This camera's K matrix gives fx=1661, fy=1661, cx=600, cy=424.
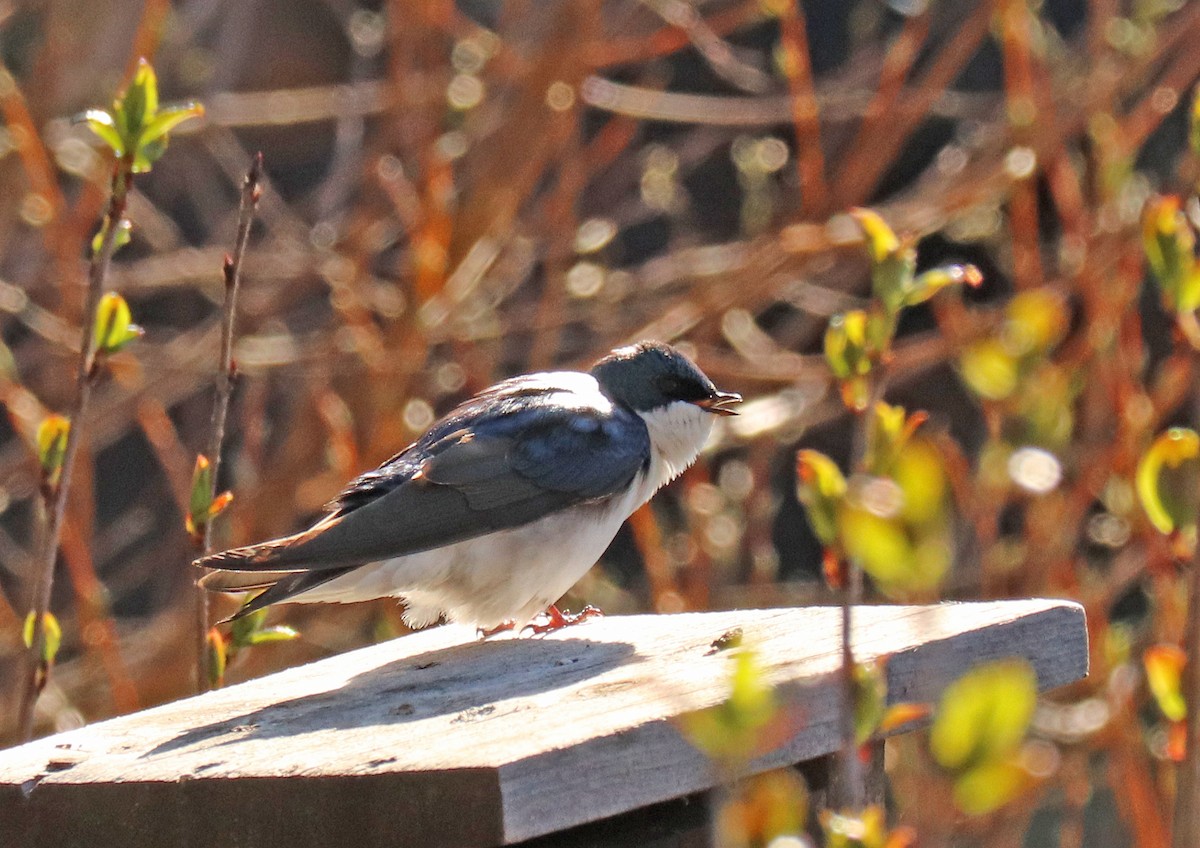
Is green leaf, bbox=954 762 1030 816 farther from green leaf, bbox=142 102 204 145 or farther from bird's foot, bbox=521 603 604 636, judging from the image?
bird's foot, bbox=521 603 604 636

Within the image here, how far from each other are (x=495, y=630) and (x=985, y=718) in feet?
6.09

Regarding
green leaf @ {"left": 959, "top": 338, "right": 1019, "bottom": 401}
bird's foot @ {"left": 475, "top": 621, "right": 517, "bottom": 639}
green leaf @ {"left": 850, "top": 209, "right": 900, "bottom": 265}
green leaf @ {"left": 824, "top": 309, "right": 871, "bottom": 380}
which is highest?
green leaf @ {"left": 850, "top": 209, "right": 900, "bottom": 265}

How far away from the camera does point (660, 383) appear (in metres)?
2.86

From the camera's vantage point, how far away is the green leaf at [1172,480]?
3.78 ft

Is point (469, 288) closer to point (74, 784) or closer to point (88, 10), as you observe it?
point (88, 10)

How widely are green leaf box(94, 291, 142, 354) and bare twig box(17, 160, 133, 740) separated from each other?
14mm

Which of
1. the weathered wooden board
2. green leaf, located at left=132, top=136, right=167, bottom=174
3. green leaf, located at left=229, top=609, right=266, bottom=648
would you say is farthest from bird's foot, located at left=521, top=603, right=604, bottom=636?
green leaf, located at left=132, top=136, right=167, bottom=174

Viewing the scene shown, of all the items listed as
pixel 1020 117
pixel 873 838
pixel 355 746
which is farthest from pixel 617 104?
pixel 873 838

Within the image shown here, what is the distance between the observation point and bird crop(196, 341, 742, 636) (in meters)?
2.30

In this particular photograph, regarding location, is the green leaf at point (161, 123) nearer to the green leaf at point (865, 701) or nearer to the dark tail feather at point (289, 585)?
the dark tail feather at point (289, 585)

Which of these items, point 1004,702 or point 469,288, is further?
point 469,288

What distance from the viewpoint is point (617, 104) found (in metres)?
3.82

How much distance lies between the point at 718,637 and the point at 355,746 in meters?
0.60

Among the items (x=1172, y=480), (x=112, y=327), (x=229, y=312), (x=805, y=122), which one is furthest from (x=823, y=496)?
(x=805, y=122)
